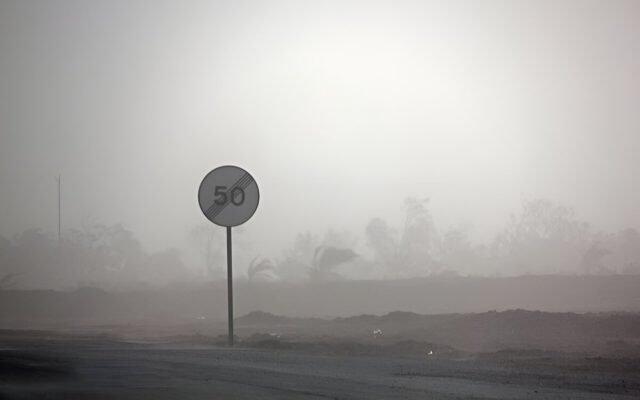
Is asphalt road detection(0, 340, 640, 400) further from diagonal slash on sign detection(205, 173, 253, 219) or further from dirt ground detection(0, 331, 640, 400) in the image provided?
diagonal slash on sign detection(205, 173, 253, 219)

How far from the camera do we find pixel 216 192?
12594 mm

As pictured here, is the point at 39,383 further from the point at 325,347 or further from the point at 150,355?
the point at 325,347

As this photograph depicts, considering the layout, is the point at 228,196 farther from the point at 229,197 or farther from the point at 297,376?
the point at 297,376

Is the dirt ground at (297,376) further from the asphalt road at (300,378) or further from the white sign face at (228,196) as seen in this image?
the white sign face at (228,196)

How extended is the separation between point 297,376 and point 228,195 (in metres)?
5.34

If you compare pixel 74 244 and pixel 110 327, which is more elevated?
pixel 74 244

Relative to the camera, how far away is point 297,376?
777cm

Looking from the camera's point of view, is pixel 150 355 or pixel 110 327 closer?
pixel 150 355

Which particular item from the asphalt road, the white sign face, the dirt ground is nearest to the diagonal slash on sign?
the white sign face

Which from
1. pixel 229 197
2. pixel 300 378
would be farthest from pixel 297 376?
pixel 229 197

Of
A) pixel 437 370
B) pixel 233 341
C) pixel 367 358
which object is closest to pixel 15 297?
pixel 233 341

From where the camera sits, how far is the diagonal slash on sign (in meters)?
12.6

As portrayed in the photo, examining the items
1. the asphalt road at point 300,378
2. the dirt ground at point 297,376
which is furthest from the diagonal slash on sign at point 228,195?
the asphalt road at point 300,378

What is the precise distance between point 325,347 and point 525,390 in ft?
17.3
